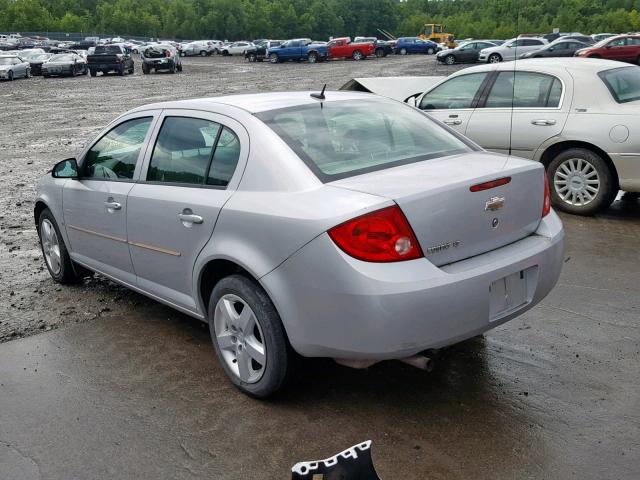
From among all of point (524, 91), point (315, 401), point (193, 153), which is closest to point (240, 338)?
point (315, 401)

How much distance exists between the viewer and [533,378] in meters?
3.93

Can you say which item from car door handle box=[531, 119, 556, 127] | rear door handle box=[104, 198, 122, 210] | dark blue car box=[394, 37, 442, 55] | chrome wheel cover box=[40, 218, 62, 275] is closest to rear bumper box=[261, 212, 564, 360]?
rear door handle box=[104, 198, 122, 210]

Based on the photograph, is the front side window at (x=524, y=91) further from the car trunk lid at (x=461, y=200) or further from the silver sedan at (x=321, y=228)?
the car trunk lid at (x=461, y=200)

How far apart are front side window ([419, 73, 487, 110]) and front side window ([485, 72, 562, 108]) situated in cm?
24

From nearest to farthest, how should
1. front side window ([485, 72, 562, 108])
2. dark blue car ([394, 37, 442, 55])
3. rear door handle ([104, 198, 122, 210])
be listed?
rear door handle ([104, 198, 122, 210]) → front side window ([485, 72, 562, 108]) → dark blue car ([394, 37, 442, 55])

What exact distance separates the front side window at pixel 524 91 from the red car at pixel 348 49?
46876 mm

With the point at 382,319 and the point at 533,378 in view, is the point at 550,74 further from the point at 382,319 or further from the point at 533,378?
the point at 382,319

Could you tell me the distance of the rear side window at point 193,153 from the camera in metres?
3.96

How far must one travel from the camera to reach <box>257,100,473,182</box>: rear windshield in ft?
12.3

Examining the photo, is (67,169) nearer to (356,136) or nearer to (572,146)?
(356,136)

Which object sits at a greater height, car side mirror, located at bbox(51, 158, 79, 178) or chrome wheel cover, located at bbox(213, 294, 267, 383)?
car side mirror, located at bbox(51, 158, 79, 178)

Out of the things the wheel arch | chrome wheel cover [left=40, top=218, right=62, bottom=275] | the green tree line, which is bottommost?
chrome wheel cover [left=40, top=218, right=62, bottom=275]

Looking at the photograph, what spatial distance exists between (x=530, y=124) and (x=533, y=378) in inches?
176

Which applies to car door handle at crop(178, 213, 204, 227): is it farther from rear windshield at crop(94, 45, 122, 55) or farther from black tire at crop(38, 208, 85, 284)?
rear windshield at crop(94, 45, 122, 55)
